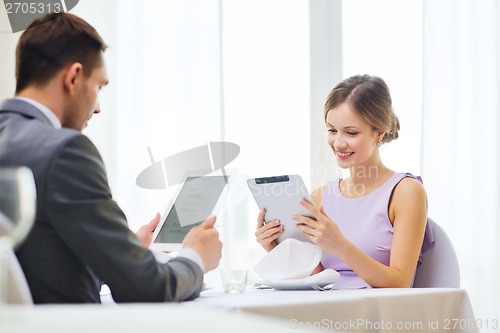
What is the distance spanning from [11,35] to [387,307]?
2.97 m

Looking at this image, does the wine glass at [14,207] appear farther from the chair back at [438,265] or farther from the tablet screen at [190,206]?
the chair back at [438,265]

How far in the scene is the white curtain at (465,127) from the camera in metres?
3.88

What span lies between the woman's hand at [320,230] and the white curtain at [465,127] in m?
2.02

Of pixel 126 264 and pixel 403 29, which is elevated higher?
pixel 403 29

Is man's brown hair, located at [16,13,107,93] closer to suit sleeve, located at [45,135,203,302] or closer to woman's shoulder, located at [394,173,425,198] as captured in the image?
suit sleeve, located at [45,135,203,302]

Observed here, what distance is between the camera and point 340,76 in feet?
13.7

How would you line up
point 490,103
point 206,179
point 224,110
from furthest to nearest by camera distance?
point 224,110
point 490,103
point 206,179

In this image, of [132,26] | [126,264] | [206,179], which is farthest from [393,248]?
[132,26]

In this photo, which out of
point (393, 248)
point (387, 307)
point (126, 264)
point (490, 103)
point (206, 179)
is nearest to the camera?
point (126, 264)

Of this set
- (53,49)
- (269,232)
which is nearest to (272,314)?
(269,232)

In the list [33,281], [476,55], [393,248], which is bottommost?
[393,248]

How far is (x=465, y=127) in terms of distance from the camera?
394cm

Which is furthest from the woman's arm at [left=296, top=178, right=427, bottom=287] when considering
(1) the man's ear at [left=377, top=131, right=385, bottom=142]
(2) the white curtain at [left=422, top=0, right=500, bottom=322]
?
(2) the white curtain at [left=422, top=0, right=500, bottom=322]

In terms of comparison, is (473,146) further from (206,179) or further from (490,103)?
(206,179)
